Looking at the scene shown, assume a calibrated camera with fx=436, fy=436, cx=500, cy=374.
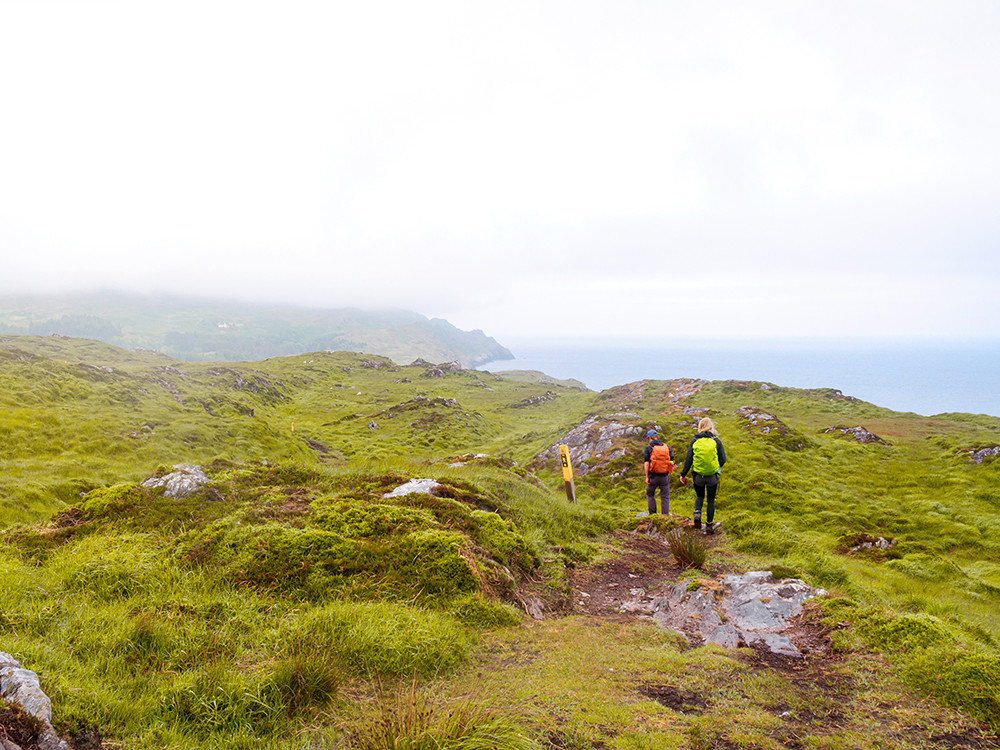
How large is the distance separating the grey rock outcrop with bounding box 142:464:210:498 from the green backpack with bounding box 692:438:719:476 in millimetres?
13238

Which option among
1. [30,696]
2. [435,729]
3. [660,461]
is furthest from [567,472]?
[30,696]

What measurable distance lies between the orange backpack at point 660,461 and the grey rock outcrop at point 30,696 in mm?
15031

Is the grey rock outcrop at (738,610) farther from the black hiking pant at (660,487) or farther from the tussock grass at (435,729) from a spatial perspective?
the black hiking pant at (660,487)

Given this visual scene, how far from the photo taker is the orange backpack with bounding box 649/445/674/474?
1542 centimetres

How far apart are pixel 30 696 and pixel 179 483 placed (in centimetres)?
722

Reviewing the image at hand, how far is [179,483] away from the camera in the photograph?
10008 mm

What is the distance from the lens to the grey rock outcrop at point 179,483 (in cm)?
984

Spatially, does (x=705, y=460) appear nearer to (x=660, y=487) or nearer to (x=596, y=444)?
(x=660, y=487)

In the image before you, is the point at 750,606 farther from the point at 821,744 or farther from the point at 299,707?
the point at 299,707

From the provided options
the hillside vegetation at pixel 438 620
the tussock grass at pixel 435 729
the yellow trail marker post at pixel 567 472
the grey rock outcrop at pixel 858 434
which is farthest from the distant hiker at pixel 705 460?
the grey rock outcrop at pixel 858 434

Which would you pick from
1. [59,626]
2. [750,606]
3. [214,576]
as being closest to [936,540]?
[750,606]

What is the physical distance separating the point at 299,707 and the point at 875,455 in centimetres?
3468

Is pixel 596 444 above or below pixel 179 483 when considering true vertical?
below

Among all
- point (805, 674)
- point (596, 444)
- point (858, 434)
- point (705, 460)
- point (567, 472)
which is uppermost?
point (705, 460)
